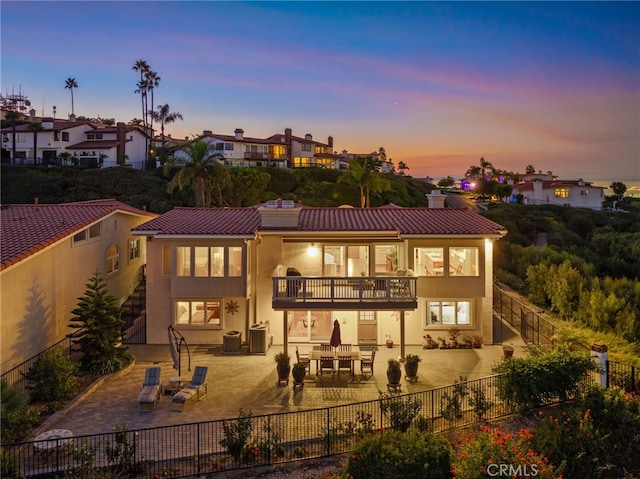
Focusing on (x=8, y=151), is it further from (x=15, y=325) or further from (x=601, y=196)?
(x=601, y=196)

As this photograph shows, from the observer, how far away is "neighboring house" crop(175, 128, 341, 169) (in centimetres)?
8219

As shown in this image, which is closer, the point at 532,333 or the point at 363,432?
the point at 363,432

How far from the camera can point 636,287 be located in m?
26.6

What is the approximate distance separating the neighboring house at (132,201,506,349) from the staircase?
0.85 m

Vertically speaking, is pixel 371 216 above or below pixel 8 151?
below

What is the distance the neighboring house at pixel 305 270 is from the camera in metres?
20.3

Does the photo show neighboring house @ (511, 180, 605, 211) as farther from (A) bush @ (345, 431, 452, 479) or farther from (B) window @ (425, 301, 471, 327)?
(A) bush @ (345, 431, 452, 479)

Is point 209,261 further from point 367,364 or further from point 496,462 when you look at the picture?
point 496,462

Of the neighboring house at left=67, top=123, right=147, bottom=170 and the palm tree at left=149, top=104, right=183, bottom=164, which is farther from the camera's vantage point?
the palm tree at left=149, top=104, right=183, bottom=164

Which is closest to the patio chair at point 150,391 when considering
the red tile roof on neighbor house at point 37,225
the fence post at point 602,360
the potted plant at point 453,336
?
the red tile roof on neighbor house at point 37,225

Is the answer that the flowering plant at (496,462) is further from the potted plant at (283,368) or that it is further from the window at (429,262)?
the window at (429,262)

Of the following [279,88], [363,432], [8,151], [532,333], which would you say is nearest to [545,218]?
[279,88]

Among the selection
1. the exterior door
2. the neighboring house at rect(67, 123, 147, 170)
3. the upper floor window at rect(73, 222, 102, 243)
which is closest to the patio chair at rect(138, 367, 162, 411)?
the upper floor window at rect(73, 222, 102, 243)

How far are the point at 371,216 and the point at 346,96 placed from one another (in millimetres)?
28611
